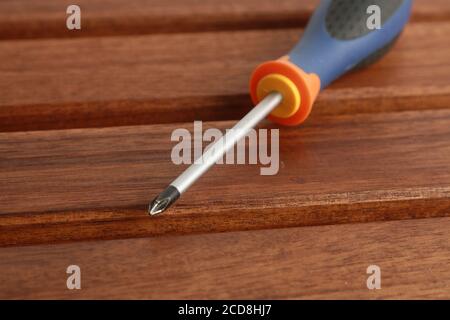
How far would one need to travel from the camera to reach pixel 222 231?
69cm

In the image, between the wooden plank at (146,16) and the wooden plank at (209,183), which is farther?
the wooden plank at (146,16)

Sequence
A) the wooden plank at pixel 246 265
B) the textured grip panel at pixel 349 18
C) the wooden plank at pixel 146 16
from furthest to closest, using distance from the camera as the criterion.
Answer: the wooden plank at pixel 146 16 → the textured grip panel at pixel 349 18 → the wooden plank at pixel 246 265

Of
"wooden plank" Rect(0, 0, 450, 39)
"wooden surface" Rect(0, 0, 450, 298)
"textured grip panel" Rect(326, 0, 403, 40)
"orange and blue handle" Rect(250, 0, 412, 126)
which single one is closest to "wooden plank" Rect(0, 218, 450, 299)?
"wooden surface" Rect(0, 0, 450, 298)

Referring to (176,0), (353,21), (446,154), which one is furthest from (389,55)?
(176,0)

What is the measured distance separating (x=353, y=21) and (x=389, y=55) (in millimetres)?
106

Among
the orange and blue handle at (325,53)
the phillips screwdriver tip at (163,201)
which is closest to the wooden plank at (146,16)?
the orange and blue handle at (325,53)

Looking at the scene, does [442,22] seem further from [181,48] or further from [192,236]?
[192,236]

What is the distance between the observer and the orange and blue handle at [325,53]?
79 centimetres

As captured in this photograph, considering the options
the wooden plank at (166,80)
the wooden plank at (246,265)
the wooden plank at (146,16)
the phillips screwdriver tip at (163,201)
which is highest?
the wooden plank at (146,16)

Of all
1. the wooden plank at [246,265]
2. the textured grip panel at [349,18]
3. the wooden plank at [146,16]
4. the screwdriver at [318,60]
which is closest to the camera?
the wooden plank at [246,265]

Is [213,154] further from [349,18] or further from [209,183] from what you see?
[349,18]

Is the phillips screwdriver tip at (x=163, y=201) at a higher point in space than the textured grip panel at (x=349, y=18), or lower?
lower

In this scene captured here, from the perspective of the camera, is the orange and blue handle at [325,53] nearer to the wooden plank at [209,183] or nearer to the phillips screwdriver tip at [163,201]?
the wooden plank at [209,183]
